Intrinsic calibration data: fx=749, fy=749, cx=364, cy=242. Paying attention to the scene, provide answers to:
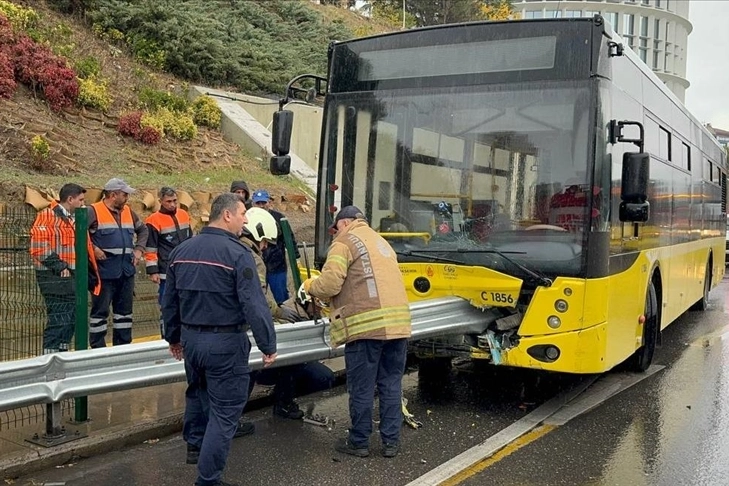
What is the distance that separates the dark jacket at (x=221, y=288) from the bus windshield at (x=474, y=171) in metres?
2.53

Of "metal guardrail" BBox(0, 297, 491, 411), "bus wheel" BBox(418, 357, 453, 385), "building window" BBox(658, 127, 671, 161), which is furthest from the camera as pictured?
"building window" BBox(658, 127, 671, 161)

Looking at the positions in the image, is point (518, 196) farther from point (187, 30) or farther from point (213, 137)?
point (187, 30)

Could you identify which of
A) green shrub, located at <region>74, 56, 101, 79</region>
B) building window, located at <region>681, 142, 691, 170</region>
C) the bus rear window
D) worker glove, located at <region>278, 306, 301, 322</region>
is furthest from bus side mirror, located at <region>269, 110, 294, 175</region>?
green shrub, located at <region>74, 56, 101, 79</region>

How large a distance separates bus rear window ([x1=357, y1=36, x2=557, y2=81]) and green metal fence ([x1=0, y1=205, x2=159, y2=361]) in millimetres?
3324

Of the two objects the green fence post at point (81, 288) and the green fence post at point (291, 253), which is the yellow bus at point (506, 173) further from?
the green fence post at point (81, 288)

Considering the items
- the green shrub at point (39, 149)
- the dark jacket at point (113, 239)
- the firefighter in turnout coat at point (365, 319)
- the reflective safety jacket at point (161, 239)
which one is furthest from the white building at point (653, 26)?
the firefighter in turnout coat at point (365, 319)

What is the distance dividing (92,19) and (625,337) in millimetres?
16159

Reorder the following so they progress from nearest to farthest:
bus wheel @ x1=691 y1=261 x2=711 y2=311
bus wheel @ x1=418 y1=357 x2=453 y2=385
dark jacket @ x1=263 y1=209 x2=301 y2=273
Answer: bus wheel @ x1=418 y1=357 x2=453 y2=385, dark jacket @ x1=263 y1=209 x2=301 y2=273, bus wheel @ x1=691 y1=261 x2=711 y2=311

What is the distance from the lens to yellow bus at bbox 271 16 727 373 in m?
6.19

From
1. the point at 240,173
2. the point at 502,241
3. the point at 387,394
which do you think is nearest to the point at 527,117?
the point at 502,241

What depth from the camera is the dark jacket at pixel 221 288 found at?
4375 mm

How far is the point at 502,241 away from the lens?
6410mm

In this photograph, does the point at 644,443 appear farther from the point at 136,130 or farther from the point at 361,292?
the point at 136,130

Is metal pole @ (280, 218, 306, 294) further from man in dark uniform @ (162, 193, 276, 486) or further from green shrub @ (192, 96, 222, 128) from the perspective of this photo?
green shrub @ (192, 96, 222, 128)
